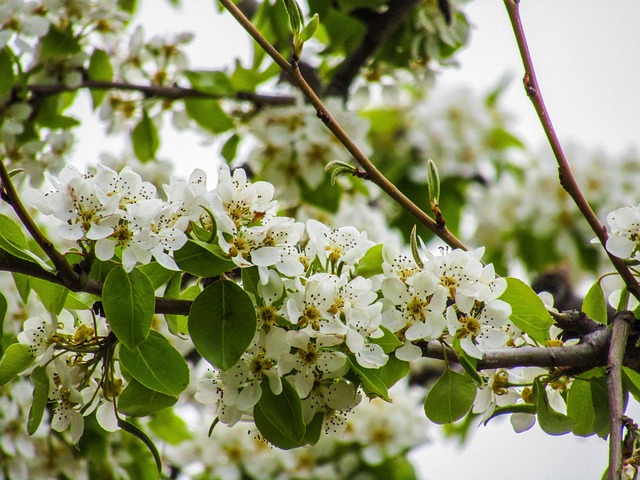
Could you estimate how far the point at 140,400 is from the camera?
936 millimetres

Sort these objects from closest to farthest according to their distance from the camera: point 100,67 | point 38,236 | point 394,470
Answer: point 38,236 → point 100,67 → point 394,470

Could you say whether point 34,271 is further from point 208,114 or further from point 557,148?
point 208,114

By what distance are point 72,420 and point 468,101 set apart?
247cm

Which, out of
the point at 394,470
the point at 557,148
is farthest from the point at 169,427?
the point at 557,148

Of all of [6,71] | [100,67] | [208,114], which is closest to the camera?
[6,71]

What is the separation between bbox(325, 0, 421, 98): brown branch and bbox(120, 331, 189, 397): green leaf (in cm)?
133

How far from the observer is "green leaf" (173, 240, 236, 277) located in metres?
0.83

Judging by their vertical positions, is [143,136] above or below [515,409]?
below

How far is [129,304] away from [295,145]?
50.4 inches

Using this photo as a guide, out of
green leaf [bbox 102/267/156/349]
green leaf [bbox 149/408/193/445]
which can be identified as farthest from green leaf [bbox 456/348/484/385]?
green leaf [bbox 149/408/193/445]

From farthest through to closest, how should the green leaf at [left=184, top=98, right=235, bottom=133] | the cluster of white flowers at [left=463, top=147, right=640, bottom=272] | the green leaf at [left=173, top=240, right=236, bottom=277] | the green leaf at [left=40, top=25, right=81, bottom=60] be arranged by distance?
the cluster of white flowers at [left=463, top=147, right=640, bottom=272] < the green leaf at [left=184, top=98, right=235, bottom=133] < the green leaf at [left=40, top=25, right=81, bottom=60] < the green leaf at [left=173, top=240, right=236, bottom=277]

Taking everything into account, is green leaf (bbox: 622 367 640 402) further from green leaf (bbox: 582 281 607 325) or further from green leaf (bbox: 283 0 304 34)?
green leaf (bbox: 283 0 304 34)

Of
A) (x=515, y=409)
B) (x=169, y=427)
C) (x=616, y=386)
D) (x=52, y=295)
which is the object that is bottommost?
(x=169, y=427)

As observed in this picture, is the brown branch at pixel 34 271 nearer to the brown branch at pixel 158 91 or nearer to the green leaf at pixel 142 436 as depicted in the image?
the green leaf at pixel 142 436
